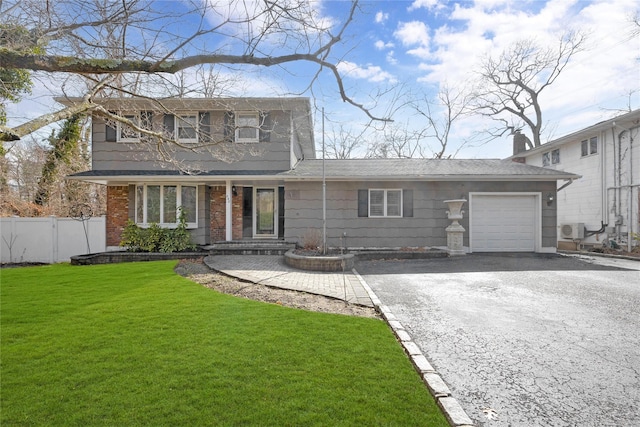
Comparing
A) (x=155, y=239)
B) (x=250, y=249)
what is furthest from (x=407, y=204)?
(x=155, y=239)

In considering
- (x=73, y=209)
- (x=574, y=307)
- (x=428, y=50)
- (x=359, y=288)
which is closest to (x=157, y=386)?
(x=359, y=288)

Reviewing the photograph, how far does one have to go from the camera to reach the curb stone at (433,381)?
7.48 ft

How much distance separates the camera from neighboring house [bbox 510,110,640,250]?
12.1 m

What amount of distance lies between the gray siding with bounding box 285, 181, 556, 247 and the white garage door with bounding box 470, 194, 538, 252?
357 mm

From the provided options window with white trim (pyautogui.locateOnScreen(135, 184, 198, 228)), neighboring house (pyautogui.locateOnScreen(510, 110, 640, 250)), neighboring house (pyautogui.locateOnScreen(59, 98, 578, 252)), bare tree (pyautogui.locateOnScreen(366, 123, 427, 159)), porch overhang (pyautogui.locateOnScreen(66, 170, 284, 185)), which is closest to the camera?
porch overhang (pyautogui.locateOnScreen(66, 170, 284, 185))

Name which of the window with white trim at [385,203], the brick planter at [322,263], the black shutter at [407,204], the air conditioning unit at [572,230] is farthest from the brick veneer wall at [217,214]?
the air conditioning unit at [572,230]

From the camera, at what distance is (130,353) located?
3256 millimetres

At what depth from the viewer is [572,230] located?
14.4 meters

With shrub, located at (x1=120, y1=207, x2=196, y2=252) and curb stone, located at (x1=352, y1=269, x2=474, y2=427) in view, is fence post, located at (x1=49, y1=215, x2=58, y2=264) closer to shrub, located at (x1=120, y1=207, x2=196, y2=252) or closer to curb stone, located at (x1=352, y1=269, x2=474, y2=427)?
shrub, located at (x1=120, y1=207, x2=196, y2=252)

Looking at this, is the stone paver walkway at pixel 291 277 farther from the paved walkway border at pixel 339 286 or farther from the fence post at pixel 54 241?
the fence post at pixel 54 241

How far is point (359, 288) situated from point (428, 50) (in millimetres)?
5911

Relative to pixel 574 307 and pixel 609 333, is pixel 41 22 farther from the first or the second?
pixel 574 307

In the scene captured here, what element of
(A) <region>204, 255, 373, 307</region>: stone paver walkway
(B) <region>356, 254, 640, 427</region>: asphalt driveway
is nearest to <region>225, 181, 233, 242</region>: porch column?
(A) <region>204, 255, 373, 307</region>: stone paver walkway

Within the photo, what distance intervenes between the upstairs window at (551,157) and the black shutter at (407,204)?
9713 millimetres
